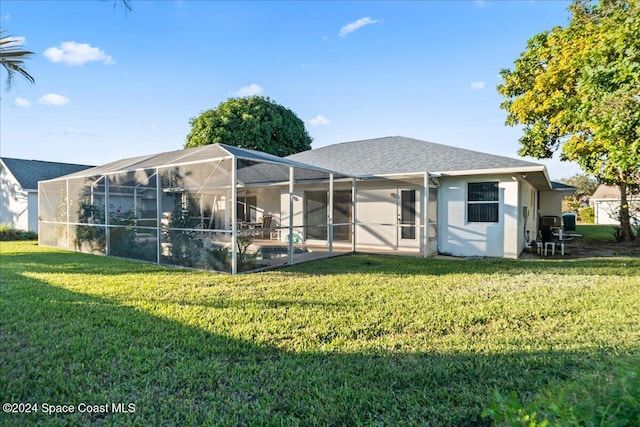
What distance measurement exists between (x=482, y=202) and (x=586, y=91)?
4.71m

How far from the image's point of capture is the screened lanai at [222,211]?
8.21 metres

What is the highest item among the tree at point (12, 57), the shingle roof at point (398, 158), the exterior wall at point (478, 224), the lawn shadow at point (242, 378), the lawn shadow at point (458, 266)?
the shingle roof at point (398, 158)

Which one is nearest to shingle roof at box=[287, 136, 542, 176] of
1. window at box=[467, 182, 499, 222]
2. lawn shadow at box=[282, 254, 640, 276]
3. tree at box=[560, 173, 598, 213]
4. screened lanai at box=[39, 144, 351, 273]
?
window at box=[467, 182, 499, 222]

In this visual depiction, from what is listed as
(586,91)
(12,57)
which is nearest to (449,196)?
(586,91)

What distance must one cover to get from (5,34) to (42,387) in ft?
9.10

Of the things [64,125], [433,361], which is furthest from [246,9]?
[433,361]

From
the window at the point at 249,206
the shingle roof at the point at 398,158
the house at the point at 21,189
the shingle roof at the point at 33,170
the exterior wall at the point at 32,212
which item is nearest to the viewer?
the shingle roof at the point at 398,158

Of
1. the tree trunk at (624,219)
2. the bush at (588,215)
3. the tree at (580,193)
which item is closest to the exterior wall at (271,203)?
the tree trunk at (624,219)

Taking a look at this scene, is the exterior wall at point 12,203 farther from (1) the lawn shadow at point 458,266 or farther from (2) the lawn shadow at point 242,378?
(2) the lawn shadow at point 242,378

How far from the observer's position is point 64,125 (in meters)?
12.5

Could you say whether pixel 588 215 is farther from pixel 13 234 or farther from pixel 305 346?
pixel 13 234

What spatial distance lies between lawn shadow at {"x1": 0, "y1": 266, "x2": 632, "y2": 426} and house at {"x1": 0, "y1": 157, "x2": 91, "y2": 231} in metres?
17.7

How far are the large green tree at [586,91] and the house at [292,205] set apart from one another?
2.15 meters

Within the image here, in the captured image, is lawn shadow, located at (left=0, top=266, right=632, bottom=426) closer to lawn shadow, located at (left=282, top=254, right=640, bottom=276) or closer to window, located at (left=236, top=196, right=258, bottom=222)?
lawn shadow, located at (left=282, top=254, right=640, bottom=276)
